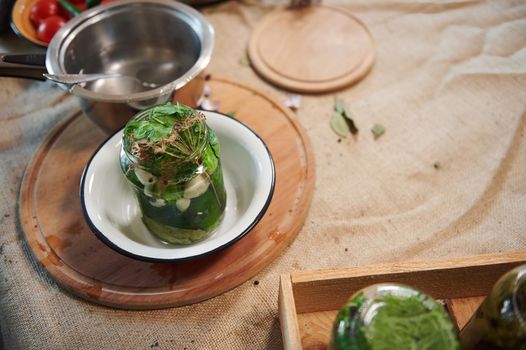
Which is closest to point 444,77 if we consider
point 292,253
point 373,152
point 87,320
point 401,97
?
point 401,97

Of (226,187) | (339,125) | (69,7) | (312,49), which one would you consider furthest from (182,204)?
(69,7)

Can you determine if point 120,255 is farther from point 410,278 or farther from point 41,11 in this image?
point 41,11

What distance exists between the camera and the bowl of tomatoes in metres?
0.93

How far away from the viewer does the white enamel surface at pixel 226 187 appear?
1.96 feet

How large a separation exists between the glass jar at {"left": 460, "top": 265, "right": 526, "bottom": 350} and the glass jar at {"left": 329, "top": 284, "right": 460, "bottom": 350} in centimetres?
5

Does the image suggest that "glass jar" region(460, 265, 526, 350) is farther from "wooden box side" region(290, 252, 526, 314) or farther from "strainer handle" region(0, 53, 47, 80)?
"strainer handle" region(0, 53, 47, 80)

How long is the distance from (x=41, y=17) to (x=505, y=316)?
1025 millimetres

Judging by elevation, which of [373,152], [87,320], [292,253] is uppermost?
[373,152]

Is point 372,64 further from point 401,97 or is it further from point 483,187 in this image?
point 483,187

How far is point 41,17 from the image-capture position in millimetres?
972

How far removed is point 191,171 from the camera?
1.86 ft

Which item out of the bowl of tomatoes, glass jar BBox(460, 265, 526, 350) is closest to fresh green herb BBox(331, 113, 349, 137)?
glass jar BBox(460, 265, 526, 350)

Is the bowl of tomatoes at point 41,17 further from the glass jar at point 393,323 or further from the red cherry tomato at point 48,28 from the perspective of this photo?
the glass jar at point 393,323

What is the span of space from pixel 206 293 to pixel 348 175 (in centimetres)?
34
